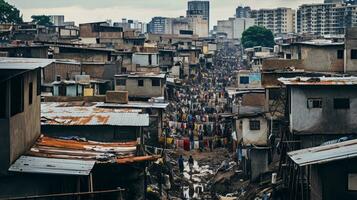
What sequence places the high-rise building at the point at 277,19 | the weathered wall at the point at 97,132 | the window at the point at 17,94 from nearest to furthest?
the window at the point at 17,94
the weathered wall at the point at 97,132
the high-rise building at the point at 277,19

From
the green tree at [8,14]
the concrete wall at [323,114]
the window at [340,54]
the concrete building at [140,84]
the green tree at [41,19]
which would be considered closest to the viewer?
the concrete wall at [323,114]

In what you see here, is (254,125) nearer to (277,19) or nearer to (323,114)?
(323,114)

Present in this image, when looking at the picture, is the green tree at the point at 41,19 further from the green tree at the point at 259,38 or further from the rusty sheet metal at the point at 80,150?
the rusty sheet metal at the point at 80,150

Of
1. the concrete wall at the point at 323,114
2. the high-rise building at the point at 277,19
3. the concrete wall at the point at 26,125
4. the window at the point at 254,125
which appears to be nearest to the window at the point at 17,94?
the concrete wall at the point at 26,125

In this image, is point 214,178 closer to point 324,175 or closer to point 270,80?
point 270,80

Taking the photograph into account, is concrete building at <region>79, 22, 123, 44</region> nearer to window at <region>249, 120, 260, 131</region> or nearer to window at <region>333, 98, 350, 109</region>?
window at <region>249, 120, 260, 131</region>

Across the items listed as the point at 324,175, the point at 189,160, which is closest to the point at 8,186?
the point at 324,175

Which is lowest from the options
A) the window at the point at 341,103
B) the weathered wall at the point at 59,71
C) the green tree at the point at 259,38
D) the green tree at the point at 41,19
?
the window at the point at 341,103

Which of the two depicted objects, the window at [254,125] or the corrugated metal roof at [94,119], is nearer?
the corrugated metal roof at [94,119]
